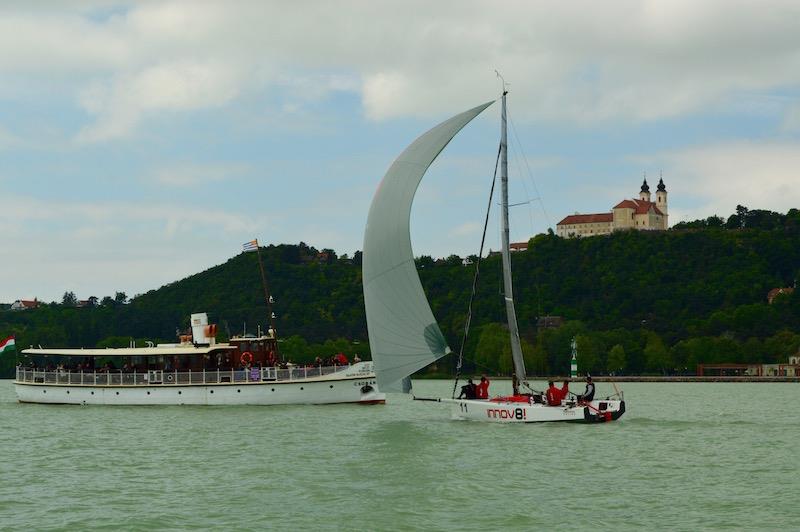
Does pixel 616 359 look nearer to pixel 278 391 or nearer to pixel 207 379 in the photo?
pixel 278 391

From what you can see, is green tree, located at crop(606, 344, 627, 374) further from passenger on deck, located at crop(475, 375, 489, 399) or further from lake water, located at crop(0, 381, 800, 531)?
passenger on deck, located at crop(475, 375, 489, 399)

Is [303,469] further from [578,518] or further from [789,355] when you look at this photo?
[789,355]

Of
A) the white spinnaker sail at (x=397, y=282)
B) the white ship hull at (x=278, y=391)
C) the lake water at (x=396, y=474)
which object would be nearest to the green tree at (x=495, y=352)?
the white ship hull at (x=278, y=391)

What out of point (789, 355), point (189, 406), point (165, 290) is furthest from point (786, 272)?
point (189, 406)

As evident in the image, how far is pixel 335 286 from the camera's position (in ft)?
553

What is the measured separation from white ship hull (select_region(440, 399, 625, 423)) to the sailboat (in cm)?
3

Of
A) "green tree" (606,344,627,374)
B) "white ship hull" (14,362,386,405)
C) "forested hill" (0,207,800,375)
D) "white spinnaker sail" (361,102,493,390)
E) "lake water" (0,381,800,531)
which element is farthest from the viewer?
"forested hill" (0,207,800,375)

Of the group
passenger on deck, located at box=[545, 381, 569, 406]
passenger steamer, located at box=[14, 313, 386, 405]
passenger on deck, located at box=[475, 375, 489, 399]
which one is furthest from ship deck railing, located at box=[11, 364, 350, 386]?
passenger on deck, located at box=[545, 381, 569, 406]

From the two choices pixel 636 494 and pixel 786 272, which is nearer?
pixel 636 494

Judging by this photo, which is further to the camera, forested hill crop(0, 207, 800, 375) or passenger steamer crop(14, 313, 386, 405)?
forested hill crop(0, 207, 800, 375)

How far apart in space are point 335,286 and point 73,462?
441 feet

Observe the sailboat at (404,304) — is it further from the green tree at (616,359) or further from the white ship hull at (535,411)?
the green tree at (616,359)

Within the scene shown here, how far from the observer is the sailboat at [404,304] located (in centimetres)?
4128

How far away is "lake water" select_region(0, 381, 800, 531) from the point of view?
24859 millimetres
